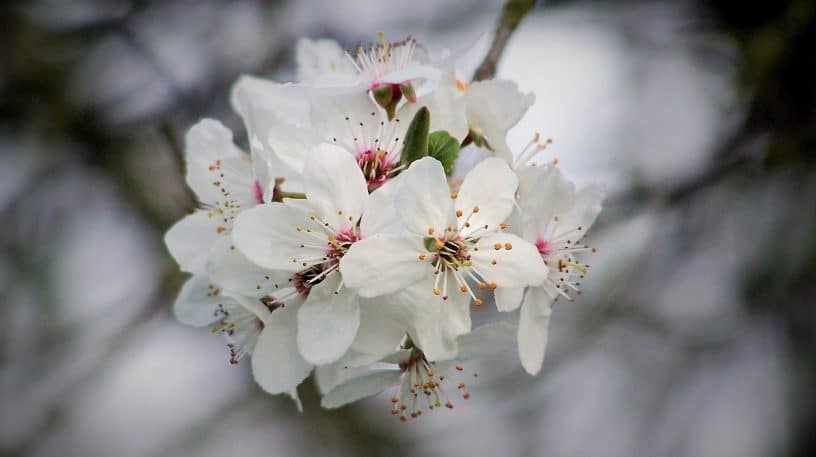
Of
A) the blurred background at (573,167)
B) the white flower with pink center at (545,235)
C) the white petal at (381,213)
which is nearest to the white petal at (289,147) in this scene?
the white petal at (381,213)

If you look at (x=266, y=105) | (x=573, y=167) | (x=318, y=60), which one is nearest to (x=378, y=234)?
Answer: (x=266, y=105)

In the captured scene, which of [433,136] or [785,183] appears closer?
[433,136]

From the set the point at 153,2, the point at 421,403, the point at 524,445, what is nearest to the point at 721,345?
the point at 524,445

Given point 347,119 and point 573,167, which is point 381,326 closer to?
point 347,119

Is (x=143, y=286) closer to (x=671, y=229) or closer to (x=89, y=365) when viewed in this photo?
(x=89, y=365)

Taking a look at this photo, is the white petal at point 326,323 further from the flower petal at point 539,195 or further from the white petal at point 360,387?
the flower petal at point 539,195
